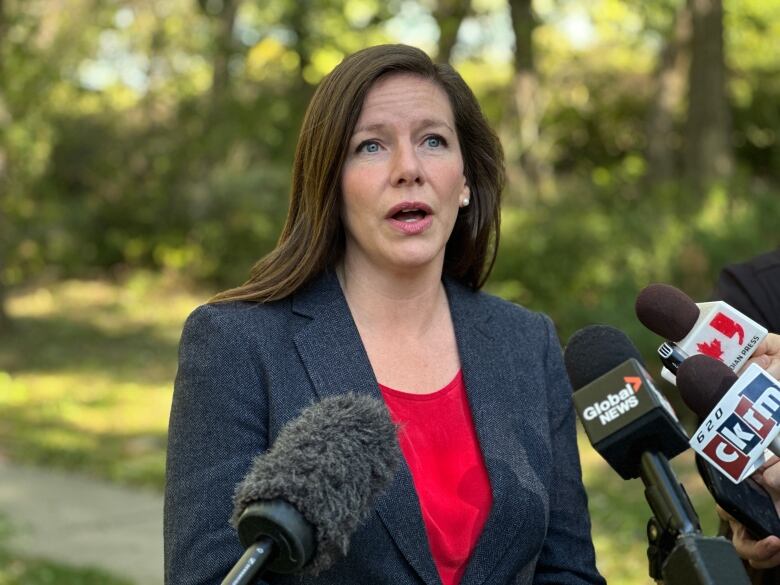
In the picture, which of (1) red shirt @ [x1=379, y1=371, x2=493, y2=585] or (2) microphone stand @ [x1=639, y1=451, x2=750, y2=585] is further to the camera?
(1) red shirt @ [x1=379, y1=371, x2=493, y2=585]

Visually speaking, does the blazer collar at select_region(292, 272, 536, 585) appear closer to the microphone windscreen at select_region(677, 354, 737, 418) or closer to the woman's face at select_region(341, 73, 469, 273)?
the woman's face at select_region(341, 73, 469, 273)

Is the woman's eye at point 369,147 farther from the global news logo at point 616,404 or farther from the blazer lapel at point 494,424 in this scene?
the global news logo at point 616,404

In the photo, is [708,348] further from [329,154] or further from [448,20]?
[448,20]

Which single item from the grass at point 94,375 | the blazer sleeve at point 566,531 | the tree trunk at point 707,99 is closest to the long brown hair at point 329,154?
the blazer sleeve at point 566,531

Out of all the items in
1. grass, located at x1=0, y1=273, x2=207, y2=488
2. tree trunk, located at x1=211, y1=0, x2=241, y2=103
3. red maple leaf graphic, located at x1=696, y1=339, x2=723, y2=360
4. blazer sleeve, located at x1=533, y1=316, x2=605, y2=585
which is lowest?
blazer sleeve, located at x1=533, y1=316, x2=605, y2=585

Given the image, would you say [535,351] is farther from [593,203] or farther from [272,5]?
[272,5]

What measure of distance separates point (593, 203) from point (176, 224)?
761 centimetres

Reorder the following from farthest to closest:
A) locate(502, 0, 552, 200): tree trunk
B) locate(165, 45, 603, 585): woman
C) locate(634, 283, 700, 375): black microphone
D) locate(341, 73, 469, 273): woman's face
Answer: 1. locate(502, 0, 552, 200): tree trunk
2. locate(341, 73, 469, 273): woman's face
3. locate(165, 45, 603, 585): woman
4. locate(634, 283, 700, 375): black microphone

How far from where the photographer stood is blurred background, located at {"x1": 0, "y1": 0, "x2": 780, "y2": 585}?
364 inches

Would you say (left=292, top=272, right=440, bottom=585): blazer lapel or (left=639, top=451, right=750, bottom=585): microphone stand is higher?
(left=292, top=272, right=440, bottom=585): blazer lapel

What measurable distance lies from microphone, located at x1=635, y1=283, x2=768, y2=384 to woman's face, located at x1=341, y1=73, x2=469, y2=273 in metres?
0.83

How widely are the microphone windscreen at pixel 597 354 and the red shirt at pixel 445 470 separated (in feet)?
2.72

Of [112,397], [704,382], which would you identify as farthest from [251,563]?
[112,397]

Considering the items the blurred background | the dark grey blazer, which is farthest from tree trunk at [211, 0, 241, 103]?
the dark grey blazer
